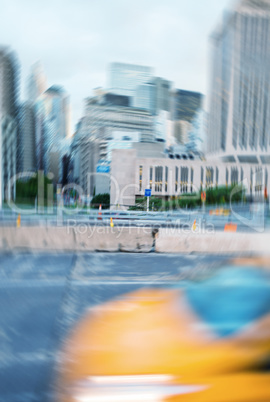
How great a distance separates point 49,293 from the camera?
442cm

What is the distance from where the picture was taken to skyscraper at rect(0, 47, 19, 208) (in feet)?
20.8

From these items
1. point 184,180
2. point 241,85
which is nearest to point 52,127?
point 184,180

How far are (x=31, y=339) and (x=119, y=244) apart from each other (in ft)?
14.4

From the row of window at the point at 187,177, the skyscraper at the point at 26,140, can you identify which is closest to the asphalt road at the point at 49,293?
the row of window at the point at 187,177

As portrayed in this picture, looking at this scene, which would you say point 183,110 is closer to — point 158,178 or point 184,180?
point 158,178

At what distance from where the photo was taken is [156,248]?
7.34 m

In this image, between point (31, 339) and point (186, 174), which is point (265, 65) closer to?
point (186, 174)

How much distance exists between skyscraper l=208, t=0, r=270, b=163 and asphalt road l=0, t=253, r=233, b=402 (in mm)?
2795

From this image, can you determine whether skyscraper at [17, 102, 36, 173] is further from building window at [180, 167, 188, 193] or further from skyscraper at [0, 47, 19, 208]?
building window at [180, 167, 188, 193]

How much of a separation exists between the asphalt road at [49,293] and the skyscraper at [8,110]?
14.4ft

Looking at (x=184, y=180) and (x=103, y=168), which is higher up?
(x=103, y=168)

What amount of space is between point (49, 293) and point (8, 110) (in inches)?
295

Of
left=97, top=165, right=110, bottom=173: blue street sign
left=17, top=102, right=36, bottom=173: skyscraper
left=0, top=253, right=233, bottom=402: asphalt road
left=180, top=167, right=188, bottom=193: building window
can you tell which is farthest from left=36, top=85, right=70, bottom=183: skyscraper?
left=180, top=167, right=188, bottom=193: building window

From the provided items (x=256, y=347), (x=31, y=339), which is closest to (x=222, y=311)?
(x=256, y=347)
